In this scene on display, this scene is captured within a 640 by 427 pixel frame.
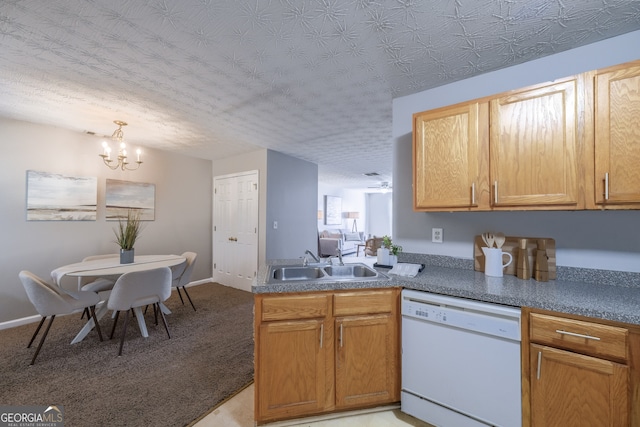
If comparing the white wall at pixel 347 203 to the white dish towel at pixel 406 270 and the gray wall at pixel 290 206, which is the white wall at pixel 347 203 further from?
the white dish towel at pixel 406 270

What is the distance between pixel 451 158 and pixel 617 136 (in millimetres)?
762

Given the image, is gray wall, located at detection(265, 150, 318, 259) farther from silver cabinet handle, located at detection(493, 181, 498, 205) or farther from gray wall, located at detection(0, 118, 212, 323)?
silver cabinet handle, located at detection(493, 181, 498, 205)

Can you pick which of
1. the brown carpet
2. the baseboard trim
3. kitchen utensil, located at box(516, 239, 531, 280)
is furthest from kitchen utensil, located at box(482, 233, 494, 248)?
the baseboard trim

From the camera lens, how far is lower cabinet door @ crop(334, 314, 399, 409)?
1583 millimetres

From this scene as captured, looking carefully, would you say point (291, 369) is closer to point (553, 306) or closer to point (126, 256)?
point (553, 306)

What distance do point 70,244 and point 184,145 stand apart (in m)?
1.95

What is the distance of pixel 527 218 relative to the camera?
5.80 feet

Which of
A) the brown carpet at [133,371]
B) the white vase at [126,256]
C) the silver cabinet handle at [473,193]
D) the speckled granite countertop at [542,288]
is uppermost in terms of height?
the silver cabinet handle at [473,193]

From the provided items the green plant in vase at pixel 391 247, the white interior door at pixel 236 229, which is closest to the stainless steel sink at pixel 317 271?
the green plant in vase at pixel 391 247

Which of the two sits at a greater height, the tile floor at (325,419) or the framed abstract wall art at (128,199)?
the framed abstract wall art at (128,199)

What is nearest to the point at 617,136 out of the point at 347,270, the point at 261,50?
the point at 347,270

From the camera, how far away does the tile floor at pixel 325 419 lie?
62.2 inches

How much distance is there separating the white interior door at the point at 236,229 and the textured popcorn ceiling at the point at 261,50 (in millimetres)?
1691

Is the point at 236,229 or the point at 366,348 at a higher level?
the point at 236,229
